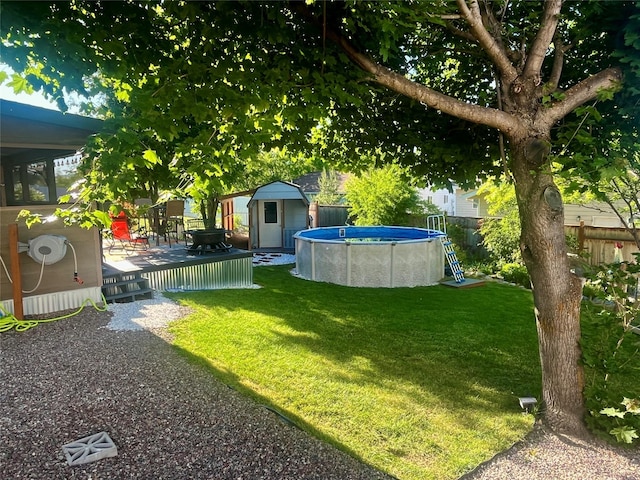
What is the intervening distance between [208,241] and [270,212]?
622 centimetres

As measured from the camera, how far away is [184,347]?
5500 mm

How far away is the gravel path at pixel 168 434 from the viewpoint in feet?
9.52

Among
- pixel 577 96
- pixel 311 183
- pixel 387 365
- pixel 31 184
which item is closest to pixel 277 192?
pixel 31 184

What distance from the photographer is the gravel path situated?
290 centimetres

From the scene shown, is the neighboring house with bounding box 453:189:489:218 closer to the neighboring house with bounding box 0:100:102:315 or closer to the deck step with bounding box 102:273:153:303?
the deck step with bounding box 102:273:153:303

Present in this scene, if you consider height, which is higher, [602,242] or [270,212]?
[270,212]

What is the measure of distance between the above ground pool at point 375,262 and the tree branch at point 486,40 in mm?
6795

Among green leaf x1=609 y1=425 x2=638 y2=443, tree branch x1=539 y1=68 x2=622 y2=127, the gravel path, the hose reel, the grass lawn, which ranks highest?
tree branch x1=539 y1=68 x2=622 y2=127

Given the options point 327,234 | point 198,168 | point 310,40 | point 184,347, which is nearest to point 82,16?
point 198,168

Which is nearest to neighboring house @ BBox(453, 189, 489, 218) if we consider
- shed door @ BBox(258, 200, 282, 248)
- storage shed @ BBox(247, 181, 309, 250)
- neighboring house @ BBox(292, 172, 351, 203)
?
neighboring house @ BBox(292, 172, 351, 203)

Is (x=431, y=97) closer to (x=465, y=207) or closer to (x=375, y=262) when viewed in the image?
(x=375, y=262)

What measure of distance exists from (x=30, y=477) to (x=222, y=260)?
7079mm

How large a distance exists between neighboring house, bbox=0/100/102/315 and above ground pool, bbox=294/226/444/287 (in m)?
5.25

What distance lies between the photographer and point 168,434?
331 centimetres
